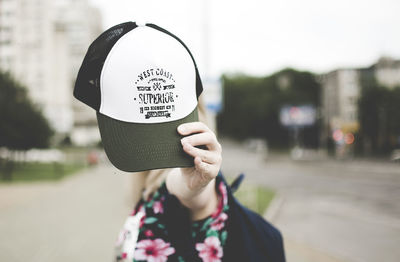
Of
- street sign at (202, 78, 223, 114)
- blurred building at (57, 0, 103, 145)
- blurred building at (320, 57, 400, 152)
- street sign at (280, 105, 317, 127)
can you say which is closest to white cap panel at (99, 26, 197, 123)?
street sign at (202, 78, 223, 114)

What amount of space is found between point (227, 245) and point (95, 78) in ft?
2.72

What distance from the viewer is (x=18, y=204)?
10.3 meters

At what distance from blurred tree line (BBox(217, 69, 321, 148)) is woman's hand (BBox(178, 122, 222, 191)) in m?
45.0

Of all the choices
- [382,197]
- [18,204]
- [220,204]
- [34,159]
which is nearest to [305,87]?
[34,159]

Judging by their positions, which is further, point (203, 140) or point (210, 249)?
point (210, 249)

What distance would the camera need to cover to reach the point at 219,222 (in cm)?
123

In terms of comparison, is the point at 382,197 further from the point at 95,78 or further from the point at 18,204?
the point at 18,204

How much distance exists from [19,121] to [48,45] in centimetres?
3082

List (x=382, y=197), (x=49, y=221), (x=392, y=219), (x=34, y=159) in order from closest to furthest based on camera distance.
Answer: (x=392, y=219) < (x=49, y=221) < (x=382, y=197) < (x=34, y=159)

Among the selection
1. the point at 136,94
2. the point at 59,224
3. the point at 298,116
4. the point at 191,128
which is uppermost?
the point at 298,116

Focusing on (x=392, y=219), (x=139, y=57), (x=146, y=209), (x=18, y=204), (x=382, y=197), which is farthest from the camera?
(x=18, y=204)

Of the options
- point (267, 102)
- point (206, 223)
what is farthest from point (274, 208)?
point (267, 102)

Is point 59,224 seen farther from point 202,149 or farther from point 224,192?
point 202,149

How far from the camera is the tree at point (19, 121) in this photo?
1725cm
